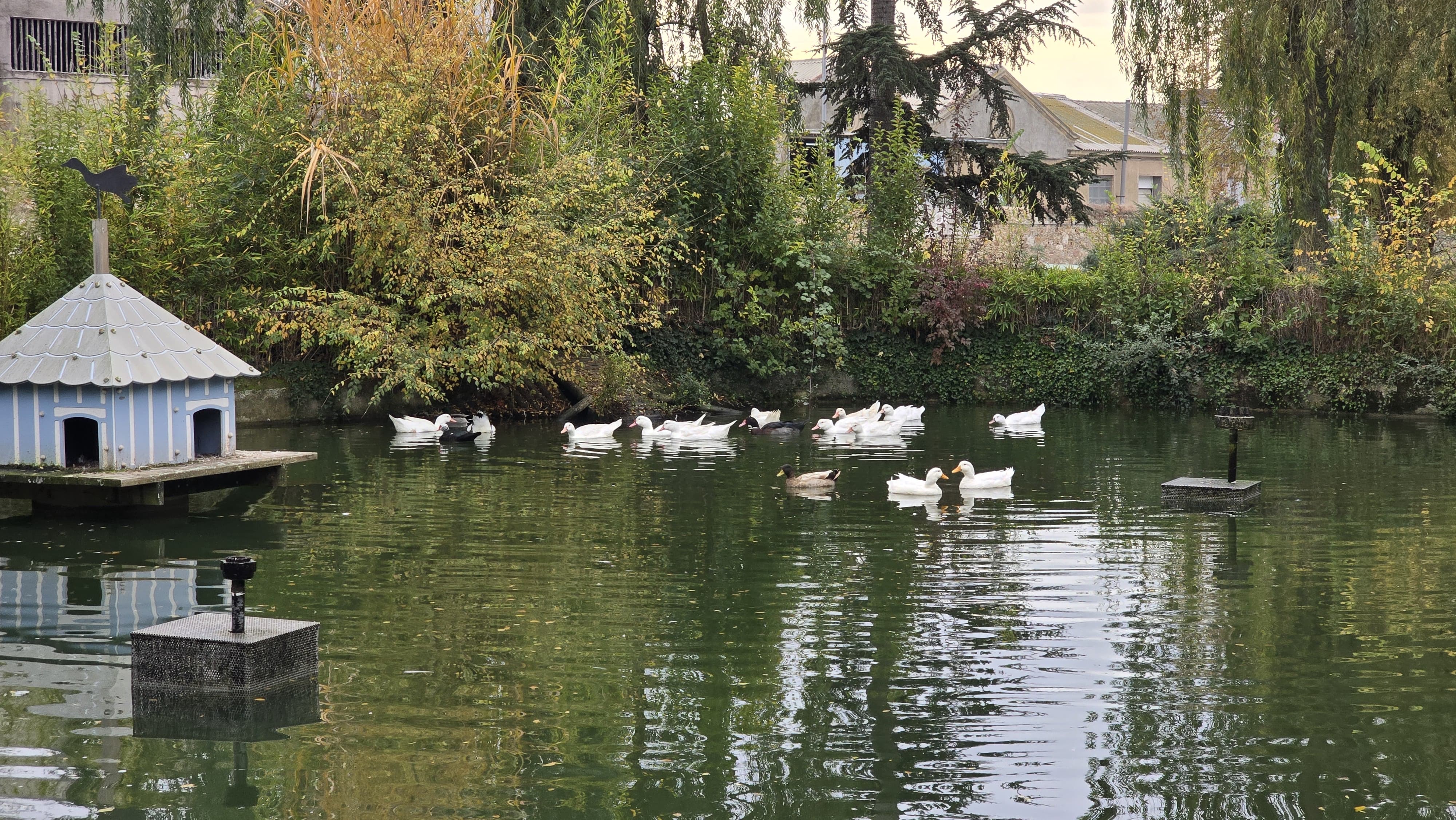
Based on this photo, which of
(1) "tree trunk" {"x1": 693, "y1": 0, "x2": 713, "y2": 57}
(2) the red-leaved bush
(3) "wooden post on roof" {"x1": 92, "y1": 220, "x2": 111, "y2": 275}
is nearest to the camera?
(3) "wooden post on roof" {"x1": 92, "y1": 220, "x2": 111, "y2": 275}

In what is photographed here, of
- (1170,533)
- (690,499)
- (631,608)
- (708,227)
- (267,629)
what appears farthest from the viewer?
(708,227)

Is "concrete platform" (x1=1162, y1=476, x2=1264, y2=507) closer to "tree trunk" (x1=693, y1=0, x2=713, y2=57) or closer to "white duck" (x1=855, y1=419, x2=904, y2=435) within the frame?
"white duck" (x1=855, y1=419, x2=904, y2=435)

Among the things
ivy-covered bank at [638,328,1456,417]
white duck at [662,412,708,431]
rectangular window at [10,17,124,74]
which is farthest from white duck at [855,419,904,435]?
rectangular window at [10,17,124,74]

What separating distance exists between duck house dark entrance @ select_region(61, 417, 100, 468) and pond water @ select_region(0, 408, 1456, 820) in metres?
0.75

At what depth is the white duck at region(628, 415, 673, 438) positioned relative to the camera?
2012 centimetres

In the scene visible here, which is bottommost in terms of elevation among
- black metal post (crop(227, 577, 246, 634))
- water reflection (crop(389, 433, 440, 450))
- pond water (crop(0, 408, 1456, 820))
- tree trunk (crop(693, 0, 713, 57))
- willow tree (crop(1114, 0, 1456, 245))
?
pond water (crop(0, 408, 1456, 820))

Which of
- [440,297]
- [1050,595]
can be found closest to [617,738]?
[1050,595]

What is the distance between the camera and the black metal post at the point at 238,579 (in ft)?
23.2

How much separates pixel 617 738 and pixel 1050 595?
4119 mm

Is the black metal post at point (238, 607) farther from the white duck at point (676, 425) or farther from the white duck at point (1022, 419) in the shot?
the white duck at point (1022, 419)

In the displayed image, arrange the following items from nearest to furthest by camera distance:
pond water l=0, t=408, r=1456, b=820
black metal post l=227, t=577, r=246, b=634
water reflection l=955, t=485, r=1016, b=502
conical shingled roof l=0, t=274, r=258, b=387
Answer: pond water l=0, t=408, r=1456, b=820 → black metal post l=227, t=577, r=246, b=634 → conical shingled roof l=0, t=274, r=258, b=387 → water reflection l=955, t=485, r=1016, b=502

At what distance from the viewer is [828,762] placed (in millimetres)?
6359

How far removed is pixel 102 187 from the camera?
504 inches

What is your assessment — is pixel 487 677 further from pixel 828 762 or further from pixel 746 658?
pixel 828 762
